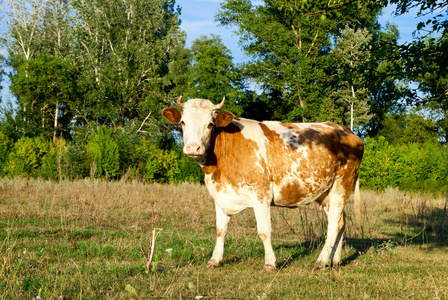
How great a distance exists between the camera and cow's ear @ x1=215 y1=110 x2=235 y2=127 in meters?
6.41

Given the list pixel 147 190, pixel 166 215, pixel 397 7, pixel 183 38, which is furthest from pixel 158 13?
pixel 397 7

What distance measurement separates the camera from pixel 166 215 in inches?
501

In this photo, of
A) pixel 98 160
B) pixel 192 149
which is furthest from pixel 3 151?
pixel 192 149

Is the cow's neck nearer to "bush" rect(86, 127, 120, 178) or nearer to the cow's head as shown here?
the cow's head

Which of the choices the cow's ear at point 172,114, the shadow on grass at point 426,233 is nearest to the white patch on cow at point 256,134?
the cow's ear at point 172,114

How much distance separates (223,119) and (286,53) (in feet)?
115

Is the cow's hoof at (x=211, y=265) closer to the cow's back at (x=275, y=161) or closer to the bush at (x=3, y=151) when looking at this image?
the cow's back at (x=275, y=161)

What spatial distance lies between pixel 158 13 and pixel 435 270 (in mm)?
41778

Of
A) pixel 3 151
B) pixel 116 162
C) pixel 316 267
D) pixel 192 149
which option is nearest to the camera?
pixel 192 149

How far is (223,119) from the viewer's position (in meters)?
6.46

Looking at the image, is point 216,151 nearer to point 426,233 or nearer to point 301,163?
point 301,163

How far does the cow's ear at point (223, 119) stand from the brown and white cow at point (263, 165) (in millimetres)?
15

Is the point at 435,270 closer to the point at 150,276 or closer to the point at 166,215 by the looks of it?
the point at 150,276

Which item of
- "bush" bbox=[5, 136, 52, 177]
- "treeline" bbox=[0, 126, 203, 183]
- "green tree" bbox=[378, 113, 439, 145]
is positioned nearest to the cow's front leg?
"treeline" bbox=[0, 126, 203, 183]
